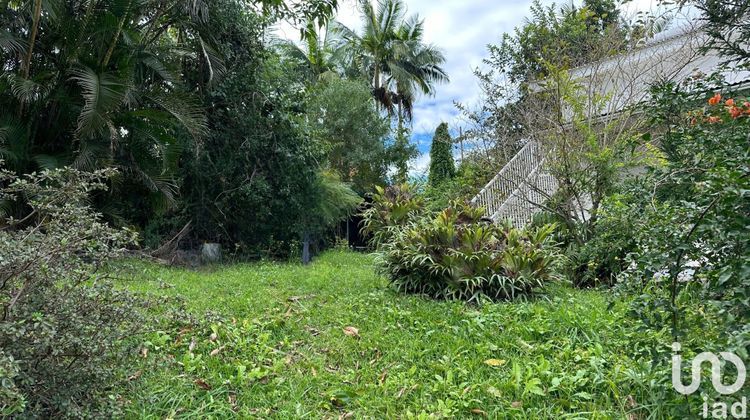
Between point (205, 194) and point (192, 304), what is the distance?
4.39 meters

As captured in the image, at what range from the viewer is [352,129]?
13281 mm

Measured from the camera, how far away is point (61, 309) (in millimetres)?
1829

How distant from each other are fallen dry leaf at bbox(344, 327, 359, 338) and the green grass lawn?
0.05 ft

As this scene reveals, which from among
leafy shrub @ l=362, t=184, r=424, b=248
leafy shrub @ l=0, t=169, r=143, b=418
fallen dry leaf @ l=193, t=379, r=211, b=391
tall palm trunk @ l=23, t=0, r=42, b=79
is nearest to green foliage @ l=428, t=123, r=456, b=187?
leafy shrub @ l=362, t=184, r=424, b=248

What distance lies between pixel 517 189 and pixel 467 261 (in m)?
3.43

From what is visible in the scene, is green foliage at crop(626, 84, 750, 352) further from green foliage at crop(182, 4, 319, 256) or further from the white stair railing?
green foliage at crop(182, 4, 319, 256)

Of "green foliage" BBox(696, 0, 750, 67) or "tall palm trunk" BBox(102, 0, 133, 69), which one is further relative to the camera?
"tall palm trunk" BBox(102, 0, 133, 69)

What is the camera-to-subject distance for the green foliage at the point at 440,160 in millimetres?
12016

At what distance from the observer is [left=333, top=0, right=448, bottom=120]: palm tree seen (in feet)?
56.0

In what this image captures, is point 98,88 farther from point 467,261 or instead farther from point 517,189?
point 517,189

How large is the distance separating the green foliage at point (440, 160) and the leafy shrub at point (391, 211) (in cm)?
399

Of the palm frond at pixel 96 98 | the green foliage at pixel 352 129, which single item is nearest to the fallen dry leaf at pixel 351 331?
the palm frond at pixel 96 98

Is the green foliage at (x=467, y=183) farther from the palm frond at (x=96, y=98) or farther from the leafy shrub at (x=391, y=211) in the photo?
the palm frond at (x=96, y=98)

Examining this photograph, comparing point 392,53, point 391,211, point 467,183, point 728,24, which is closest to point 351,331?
point 728,24
